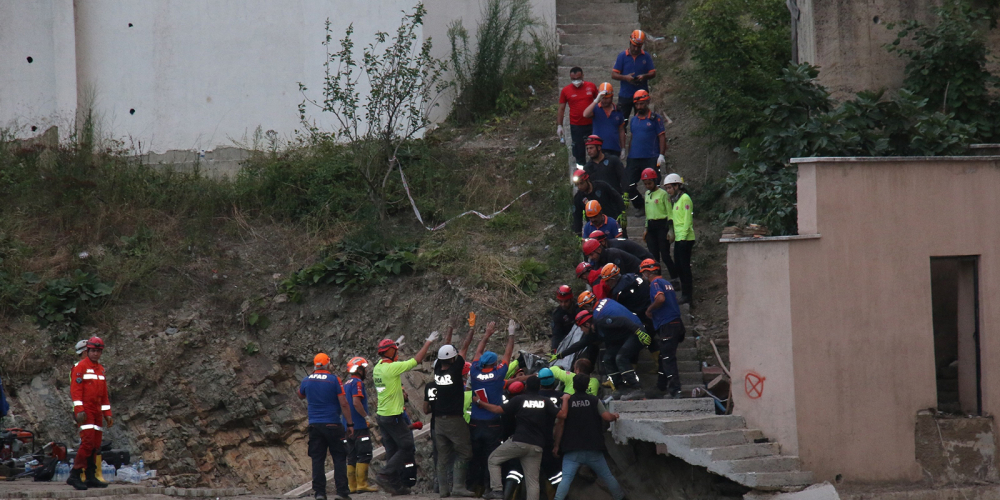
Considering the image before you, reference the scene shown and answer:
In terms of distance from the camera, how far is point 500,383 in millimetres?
11750

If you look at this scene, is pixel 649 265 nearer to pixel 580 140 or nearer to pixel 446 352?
pixel 446 352

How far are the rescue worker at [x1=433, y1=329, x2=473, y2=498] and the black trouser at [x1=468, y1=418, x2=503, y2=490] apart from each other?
3.5 inches

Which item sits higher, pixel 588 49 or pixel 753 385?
pixel 588 49

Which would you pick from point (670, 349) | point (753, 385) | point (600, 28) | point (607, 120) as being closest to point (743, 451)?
point (753, 385)

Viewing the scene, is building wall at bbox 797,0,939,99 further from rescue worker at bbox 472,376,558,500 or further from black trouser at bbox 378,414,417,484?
black trouser at bbox 378,414,417,484

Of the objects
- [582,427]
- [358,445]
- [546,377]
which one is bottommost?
[358,445]

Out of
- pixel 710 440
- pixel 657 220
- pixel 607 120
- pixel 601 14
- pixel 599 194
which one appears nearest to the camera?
pixel 710 440

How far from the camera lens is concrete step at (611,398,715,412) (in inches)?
436

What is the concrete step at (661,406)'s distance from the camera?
11.1 metres

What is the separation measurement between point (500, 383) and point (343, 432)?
6.48 feet

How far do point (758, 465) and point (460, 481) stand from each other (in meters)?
3.61

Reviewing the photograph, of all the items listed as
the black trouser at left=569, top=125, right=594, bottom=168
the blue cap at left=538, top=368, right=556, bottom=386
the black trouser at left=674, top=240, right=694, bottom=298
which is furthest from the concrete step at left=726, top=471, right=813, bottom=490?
the black trouser at left=569, top=125, right=594, bottom=168

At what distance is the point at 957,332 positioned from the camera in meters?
11.6

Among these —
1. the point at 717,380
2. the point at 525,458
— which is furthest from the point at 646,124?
the point at 525,458
